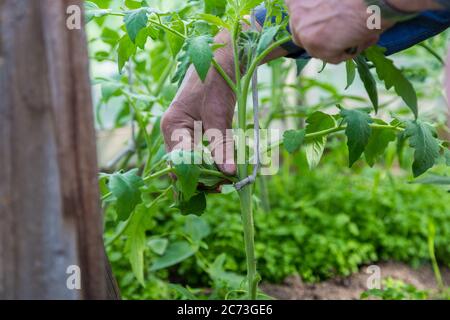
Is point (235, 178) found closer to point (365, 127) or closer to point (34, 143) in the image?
point (365, 127)

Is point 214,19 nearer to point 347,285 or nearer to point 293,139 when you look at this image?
point 293,139

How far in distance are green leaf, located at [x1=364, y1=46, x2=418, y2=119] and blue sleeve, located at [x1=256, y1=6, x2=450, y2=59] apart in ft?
0.63

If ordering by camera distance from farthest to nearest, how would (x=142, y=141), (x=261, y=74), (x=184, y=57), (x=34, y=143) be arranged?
(x=261, y=74), (x=142, y=141), (x=184, y=57), (x=34, y=143)

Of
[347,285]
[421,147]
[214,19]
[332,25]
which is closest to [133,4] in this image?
[214,19]

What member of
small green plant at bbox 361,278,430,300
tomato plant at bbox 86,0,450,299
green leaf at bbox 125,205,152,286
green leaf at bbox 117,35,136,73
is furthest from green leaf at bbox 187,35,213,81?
small green plant at bbox 361,278,430,300

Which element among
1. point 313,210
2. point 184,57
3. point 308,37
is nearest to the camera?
point 308,37

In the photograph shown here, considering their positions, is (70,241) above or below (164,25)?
below

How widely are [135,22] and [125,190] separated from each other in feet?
0.78

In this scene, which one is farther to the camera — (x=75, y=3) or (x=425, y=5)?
(x=425, y=5)

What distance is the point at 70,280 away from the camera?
2.47 ft

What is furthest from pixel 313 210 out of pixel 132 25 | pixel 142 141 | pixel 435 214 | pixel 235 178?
pixel 132 25

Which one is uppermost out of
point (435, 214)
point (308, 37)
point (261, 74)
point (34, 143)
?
point (261, 74)

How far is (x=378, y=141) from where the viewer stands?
1.24 m

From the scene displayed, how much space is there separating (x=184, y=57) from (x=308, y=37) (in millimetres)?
193
